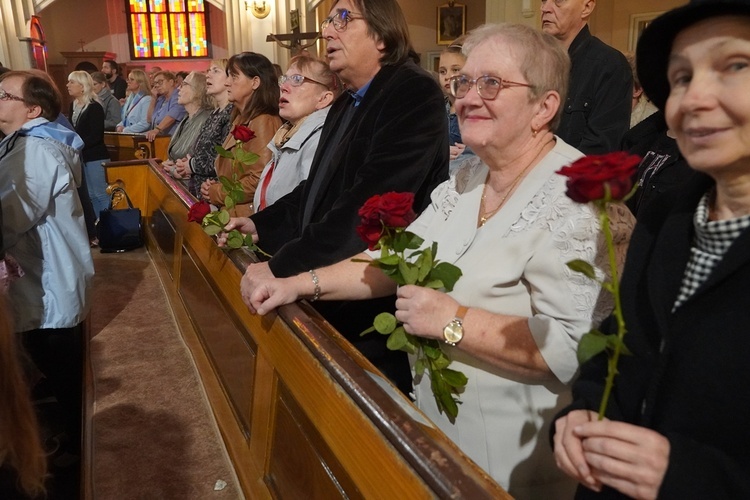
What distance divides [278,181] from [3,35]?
13032 mm

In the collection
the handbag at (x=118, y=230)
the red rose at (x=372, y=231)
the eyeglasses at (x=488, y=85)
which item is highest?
the eyeglasses at (x=488, y=85)

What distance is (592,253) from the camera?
4.24 ft

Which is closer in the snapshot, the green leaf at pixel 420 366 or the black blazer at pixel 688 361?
the black blazer at pixel 688 361

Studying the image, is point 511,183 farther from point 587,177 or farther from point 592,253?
point 587,177

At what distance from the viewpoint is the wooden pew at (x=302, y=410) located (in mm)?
1121

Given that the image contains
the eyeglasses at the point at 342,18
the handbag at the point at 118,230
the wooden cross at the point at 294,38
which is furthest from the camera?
the wooden cross at the point at 294,38

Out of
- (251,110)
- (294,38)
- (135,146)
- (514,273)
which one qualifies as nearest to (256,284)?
(514,273)

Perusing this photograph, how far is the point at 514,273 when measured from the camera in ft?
4.48

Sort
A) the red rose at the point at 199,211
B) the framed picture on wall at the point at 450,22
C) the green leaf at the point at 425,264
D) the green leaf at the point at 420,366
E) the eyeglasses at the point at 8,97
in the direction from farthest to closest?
the framed picture on wall at the point at 450,22 → the eyeglasses at the point at 8,97 → the red rose at the point at 199,211 → the green leaf at the point at 420,366 → the green leaf at the point at 425,264

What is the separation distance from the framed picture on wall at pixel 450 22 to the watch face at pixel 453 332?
580 inches

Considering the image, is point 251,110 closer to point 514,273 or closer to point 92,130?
point 514,273

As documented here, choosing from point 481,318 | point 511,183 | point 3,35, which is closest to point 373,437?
point 481,318

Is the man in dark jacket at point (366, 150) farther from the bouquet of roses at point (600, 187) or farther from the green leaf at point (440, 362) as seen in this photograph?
the bouquet of roses at point (600, 187)

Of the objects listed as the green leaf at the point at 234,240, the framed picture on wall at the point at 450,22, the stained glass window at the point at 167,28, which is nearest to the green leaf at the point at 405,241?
the green leaf at the point at 234,240
